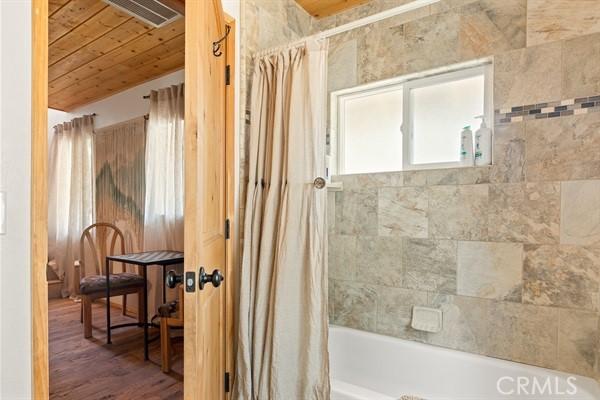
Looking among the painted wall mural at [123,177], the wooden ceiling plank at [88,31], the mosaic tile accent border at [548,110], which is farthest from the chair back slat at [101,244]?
the mosaic tile accent border at [548,110]

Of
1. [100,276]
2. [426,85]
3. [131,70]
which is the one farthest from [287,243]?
[131,70]

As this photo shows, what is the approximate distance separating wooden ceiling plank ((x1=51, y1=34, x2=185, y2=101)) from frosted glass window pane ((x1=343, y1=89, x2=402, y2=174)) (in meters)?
1.62

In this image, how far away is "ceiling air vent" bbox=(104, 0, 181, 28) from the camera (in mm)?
2045

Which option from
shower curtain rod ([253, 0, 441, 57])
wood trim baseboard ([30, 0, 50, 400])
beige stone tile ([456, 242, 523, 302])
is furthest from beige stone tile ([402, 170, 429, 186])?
wood trim baseboard ([30, 0, 50, 400])

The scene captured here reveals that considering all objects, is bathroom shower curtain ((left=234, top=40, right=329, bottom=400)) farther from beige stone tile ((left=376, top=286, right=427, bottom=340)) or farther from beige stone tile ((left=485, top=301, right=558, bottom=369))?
beige stone tile ((left=485, top=301, right=558, bottom=369))

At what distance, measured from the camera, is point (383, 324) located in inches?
77.1

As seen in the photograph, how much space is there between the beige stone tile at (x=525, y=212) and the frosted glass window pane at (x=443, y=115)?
35 centimetres

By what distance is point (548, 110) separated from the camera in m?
1.52

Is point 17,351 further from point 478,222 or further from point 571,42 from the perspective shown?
point 571,42

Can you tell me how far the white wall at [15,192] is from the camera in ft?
2.88

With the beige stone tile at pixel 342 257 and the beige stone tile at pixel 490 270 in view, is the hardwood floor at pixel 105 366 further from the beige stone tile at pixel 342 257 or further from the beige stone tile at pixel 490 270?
the beige stone tile at pixel 490 270

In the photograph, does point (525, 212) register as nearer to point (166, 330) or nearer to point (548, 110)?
point (548, 110)

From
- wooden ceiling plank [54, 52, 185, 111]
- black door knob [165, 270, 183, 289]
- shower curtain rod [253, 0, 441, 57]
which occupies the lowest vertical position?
black door knob [165, 270, 183, 289]

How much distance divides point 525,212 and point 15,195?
6.75ft
